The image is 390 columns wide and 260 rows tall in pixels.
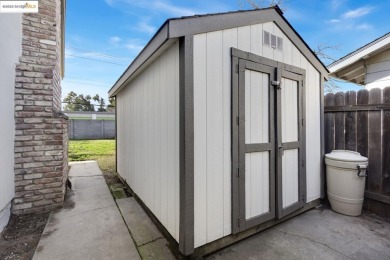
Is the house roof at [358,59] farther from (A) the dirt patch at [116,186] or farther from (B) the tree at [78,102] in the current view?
(B) the tree at [78,102]

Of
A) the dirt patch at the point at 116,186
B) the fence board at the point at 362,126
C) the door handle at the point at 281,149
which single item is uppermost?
the fence board at the point at 362,126

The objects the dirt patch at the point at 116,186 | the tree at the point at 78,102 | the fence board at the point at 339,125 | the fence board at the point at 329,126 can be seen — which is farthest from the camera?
the tree at the point at 78,102

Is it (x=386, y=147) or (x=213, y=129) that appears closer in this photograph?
(x=213, y=129)

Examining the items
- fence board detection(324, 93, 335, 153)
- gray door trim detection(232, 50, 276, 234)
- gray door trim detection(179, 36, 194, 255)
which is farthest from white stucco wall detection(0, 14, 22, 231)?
fence board detection(324, 93, 335, 153)

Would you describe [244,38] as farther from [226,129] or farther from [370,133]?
[370,133]

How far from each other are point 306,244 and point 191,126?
1.93 m

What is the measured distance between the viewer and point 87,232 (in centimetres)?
247

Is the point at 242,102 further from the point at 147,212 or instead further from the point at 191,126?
the point at 147,212

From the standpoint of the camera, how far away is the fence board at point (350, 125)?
3.27 metres

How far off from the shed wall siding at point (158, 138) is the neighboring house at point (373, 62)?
15.7 feet

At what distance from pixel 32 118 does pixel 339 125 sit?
5.12 meters

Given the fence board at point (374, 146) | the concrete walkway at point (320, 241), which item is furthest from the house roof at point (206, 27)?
the concrete walkway at point (320, 241)

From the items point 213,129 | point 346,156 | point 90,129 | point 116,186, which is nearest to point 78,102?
point 90,129

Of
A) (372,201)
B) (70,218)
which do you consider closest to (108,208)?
(70,218)
